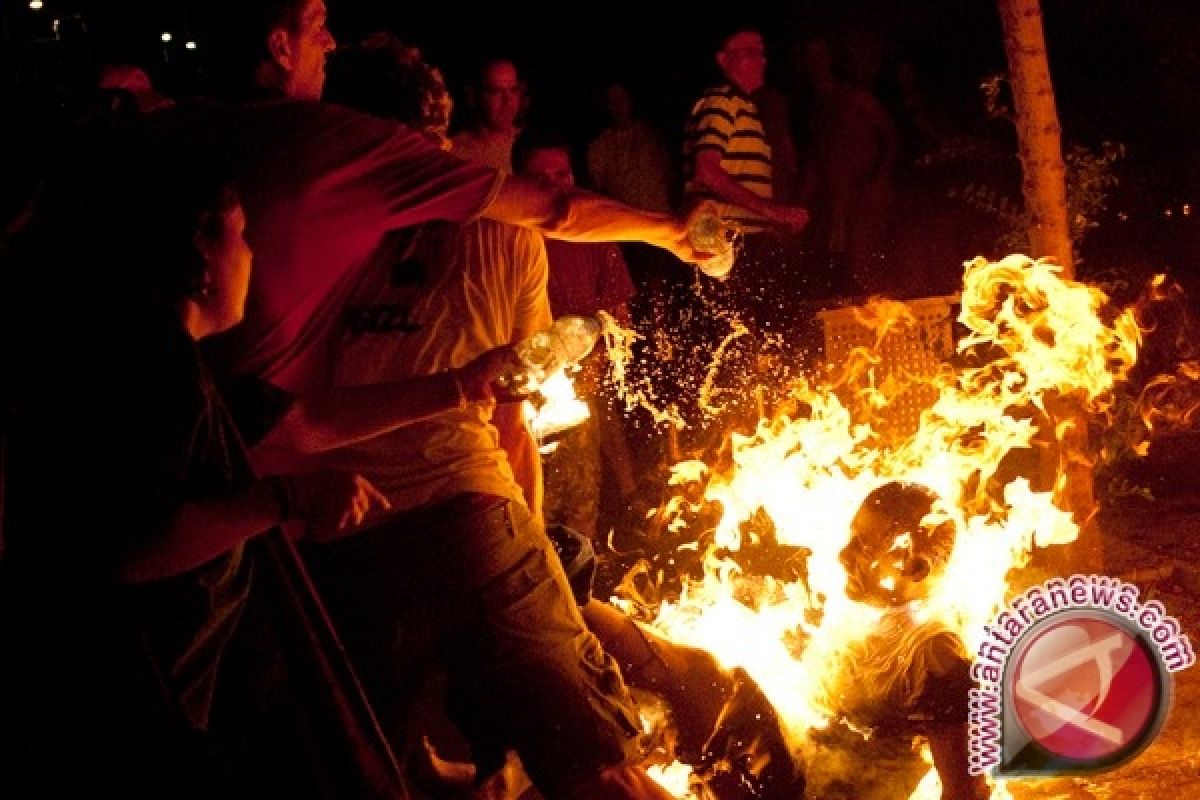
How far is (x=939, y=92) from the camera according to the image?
1248cm

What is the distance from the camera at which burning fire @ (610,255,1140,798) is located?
5.02m

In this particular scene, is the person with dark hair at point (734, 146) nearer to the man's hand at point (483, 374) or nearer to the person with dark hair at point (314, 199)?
the person with dark hair at point (314, 199)

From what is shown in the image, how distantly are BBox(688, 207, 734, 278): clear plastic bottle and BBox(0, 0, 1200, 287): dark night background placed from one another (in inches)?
274

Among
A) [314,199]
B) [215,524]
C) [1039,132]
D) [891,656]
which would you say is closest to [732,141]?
[1039,132]

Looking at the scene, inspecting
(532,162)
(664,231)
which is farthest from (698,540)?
(664,231)

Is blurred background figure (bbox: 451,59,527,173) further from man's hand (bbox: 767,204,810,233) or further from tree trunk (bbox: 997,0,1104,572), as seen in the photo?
tree trunk (bbox: 997,0,1104,572)

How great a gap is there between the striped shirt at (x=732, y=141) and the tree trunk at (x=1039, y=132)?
8.51 feet

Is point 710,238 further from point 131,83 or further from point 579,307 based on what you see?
point 579,307

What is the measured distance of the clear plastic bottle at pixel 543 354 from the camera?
3.61m

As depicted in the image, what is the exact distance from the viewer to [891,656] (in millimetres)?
4688

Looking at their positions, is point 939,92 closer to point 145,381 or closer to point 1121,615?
point 1121,615

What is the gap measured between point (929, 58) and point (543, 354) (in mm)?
9769

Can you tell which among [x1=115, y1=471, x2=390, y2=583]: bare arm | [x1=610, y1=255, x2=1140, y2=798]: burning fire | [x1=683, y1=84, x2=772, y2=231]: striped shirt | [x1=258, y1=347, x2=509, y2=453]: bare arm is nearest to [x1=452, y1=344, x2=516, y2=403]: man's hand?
[x1=258, y1=347, x2=509, y2=453]: bare arm

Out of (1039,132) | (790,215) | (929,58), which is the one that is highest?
(929,58)
